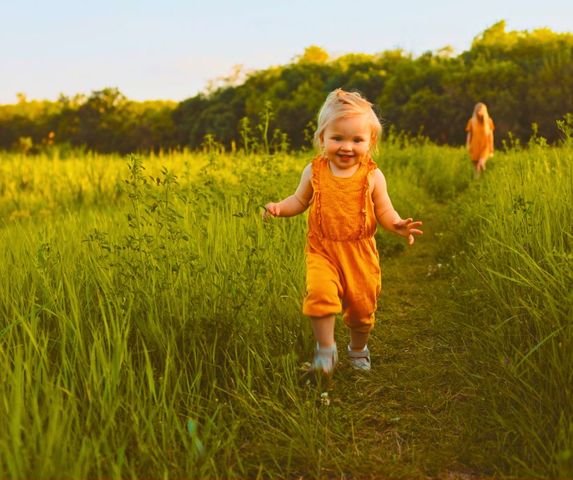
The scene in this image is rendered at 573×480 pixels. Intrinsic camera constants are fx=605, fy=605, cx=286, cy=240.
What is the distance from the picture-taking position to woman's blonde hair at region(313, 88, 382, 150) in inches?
124

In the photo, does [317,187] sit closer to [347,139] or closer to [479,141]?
[347,139]

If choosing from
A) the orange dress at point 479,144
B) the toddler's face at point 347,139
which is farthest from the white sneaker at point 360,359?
the orange dress at point 479,144

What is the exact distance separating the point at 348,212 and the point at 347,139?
383 millimetres

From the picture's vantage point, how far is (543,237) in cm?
347

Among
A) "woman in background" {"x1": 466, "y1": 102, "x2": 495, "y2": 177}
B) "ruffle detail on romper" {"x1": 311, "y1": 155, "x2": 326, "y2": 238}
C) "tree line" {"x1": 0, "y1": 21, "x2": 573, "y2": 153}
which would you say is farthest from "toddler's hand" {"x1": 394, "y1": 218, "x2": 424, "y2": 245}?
"tree line" {"x1": 0, "y1": 21, "x2": 573, "y2": 153}

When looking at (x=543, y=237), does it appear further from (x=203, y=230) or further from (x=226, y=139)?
(x=226, y=139)

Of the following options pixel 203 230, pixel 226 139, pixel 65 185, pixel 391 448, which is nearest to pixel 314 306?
pixel 391 448

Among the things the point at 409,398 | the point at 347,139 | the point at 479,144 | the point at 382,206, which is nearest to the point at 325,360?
the point at 409,398

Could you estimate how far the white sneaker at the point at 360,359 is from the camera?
3.29 metres

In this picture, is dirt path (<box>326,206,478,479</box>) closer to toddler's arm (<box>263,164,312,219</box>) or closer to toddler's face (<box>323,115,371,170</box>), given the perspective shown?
toddler's arm (<box>263,164,312,219</box>)

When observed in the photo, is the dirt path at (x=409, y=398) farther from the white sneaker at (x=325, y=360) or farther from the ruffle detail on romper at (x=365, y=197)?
the ruffle detail on romper at (x=365, y=197)

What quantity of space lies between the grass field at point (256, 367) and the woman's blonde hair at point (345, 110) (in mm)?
801

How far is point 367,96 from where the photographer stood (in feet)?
132

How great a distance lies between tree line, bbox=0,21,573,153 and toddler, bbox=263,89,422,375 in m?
18.4
